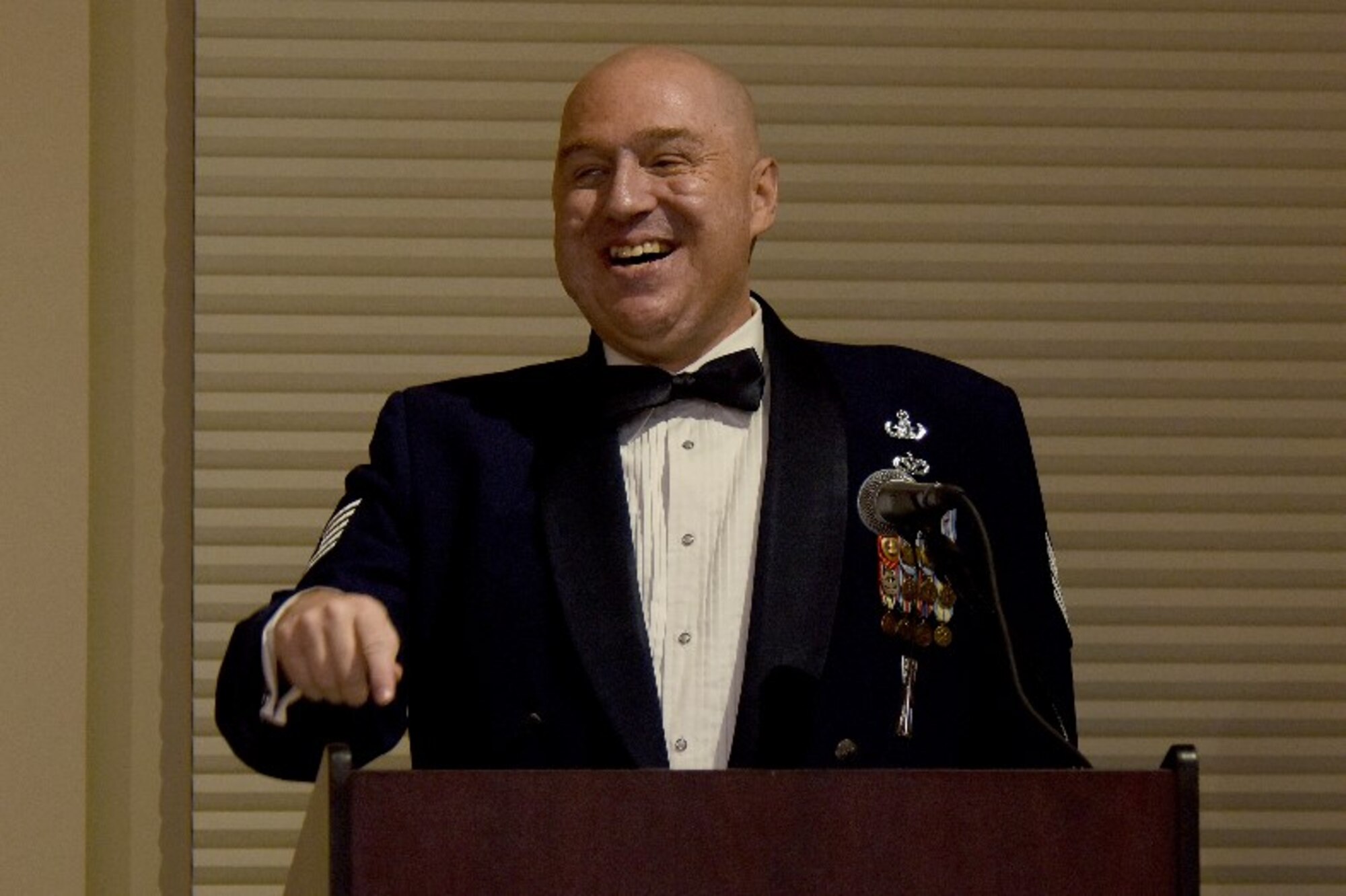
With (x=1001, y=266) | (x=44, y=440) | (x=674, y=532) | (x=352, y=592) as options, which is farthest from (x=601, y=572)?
(x=1001, y=266)

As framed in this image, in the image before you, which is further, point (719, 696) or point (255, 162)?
point (255, 162)

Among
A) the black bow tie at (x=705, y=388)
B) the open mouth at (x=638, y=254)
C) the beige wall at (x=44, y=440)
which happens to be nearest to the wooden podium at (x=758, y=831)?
the black bow tie at (x=705, y=388)

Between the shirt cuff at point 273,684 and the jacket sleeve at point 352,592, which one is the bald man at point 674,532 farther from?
the shirt cuff at point 273,684

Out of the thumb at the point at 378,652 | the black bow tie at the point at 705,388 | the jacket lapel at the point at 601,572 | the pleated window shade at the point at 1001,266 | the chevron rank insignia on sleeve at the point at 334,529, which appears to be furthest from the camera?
the pleated window shade at the point at 1001,266

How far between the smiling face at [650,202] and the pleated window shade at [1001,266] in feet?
4.51

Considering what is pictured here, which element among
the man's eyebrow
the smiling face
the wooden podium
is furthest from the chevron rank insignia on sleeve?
the wooden podium

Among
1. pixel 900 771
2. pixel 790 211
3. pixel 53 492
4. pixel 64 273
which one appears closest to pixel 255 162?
pixel 64 273

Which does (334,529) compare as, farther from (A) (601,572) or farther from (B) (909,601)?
(B) (909,601)

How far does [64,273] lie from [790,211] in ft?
4.06

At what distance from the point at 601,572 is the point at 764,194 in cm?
59

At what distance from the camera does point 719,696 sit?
234cm

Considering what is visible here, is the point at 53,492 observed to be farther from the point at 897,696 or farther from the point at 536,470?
the point at 897,696

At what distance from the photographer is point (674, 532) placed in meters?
2.42

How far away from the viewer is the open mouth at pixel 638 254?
251 centimetres
